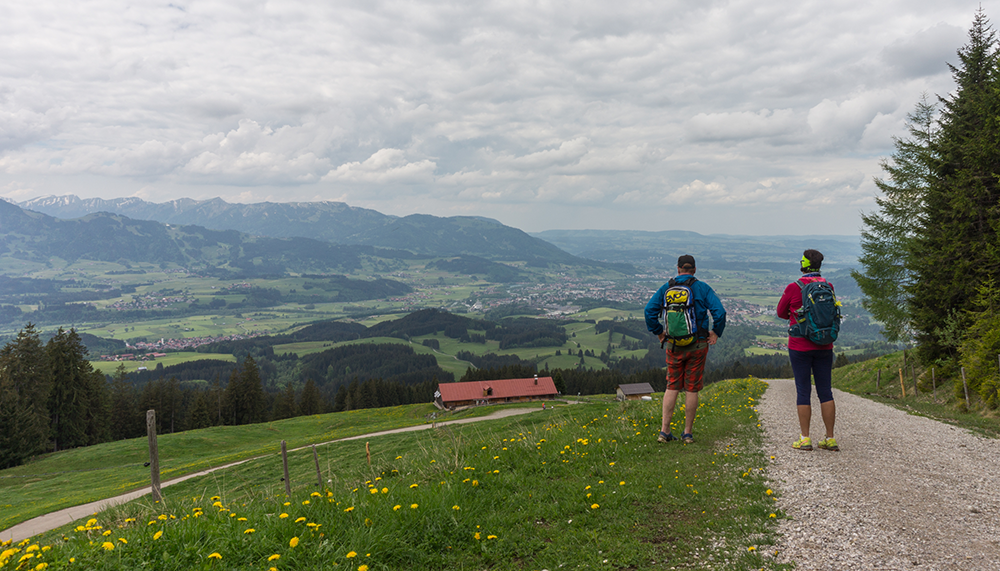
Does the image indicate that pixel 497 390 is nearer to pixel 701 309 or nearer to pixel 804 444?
pixel 804 444

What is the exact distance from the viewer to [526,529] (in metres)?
5.52

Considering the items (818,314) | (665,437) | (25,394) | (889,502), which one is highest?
(818,314)

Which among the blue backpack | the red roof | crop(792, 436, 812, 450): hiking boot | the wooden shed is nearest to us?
the blue backpack

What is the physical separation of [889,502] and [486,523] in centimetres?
511

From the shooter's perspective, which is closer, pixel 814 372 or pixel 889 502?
pixel 889 502

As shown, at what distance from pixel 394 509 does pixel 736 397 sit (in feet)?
51.6

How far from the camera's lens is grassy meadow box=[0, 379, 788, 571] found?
4559 millimetres

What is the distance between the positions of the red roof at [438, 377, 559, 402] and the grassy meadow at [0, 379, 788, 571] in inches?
2313

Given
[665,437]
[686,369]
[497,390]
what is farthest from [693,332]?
[497,390]

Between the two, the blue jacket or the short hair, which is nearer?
the short hair

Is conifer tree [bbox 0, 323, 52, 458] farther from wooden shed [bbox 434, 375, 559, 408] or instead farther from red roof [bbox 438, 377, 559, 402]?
red roof [bbox 438, 377, 559, 402]

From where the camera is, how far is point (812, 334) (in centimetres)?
792

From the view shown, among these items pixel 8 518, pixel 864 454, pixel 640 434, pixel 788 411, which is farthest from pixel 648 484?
pixel 8 518

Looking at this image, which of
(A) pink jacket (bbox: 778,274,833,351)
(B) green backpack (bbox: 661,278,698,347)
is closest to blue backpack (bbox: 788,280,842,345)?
(A) pink jacket (bbox: 778,274,833,351)
